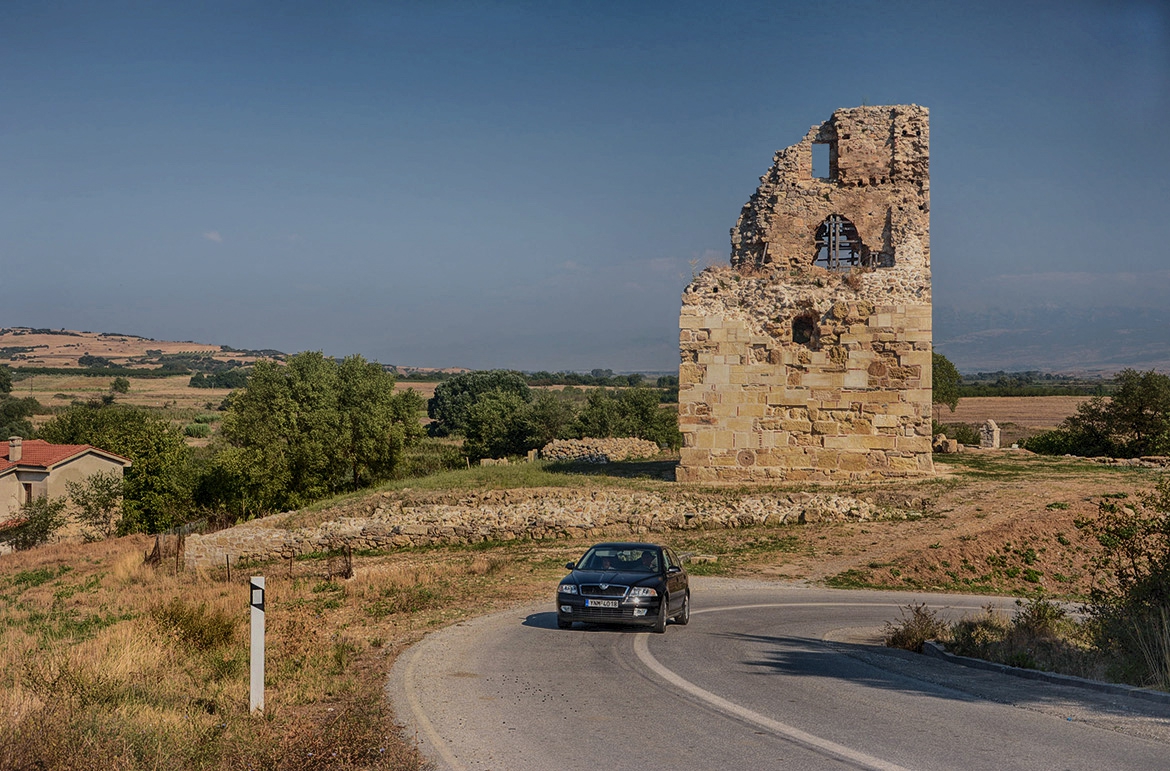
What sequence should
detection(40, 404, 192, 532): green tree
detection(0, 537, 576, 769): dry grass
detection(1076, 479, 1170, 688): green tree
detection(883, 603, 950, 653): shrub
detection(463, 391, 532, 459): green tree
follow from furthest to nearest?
detection(463, 391, 532, 459): green tree < detection(40, 404, 192, 532): green tree < detection(883, 603, 950, 653): shrub < detection(1076, 479, 1170, 688): green tree < detection(0, 537, 576, 769): dry grass

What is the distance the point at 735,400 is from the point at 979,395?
99910 millimetres

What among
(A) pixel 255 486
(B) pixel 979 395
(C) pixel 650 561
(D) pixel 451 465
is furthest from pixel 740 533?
(B) pixel 979 395

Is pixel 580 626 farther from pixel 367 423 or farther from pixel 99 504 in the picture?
pixel 99 504

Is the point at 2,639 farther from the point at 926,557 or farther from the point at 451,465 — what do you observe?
the point at 451,465

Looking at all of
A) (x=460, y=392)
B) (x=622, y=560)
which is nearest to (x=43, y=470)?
(x=622, y=560)

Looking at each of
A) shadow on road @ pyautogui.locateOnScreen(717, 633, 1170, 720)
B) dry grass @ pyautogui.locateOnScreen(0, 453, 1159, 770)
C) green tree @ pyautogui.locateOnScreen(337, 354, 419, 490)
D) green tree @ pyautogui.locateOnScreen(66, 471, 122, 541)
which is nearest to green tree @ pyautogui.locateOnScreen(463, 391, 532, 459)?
green tree @ pyautogui.locateOnScreen(337, 354, 419, 490)

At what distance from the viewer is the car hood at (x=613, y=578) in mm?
14105

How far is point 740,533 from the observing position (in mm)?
25672

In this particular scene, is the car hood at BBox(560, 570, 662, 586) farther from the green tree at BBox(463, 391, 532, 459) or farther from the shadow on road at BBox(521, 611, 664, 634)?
the green tree at BBox(463, 391, 532, 459)

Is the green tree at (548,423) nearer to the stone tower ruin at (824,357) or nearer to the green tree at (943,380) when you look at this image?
the green tree at (943,380)

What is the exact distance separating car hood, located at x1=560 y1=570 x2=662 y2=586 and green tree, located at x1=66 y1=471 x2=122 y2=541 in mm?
38856

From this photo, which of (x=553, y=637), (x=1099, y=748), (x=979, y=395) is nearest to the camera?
(x=1099, y=748)

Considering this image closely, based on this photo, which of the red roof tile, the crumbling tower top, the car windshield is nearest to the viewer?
the car windshield

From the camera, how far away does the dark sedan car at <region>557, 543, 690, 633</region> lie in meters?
13.9
